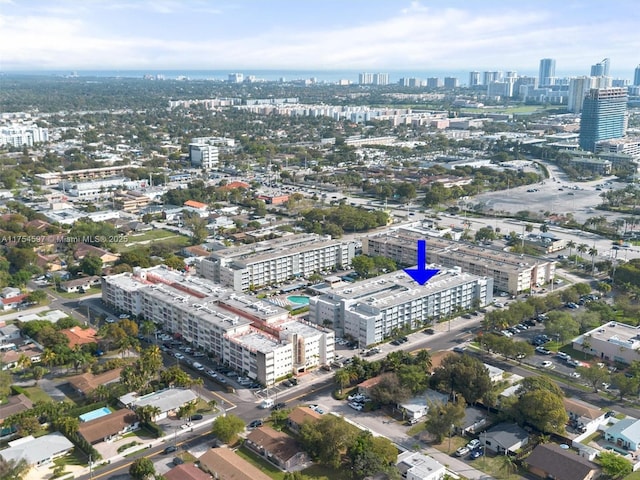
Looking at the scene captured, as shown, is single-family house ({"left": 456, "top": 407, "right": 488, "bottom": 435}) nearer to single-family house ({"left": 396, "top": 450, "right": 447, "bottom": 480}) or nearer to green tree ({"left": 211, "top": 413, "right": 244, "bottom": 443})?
single-family house ({"left": 396, "top": 450, "right": 447, "bottom": 480})

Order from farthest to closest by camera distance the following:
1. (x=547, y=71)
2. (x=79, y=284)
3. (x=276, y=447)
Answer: (x=547, y=71) → (x=79, y=284) → (x=276, y=447)

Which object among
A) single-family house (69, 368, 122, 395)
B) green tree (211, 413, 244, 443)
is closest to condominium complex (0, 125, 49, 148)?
single-family house (69, 368, 122, 395)

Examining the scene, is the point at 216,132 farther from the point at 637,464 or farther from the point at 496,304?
the point at 637,464

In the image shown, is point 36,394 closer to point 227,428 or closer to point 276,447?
point 227,428

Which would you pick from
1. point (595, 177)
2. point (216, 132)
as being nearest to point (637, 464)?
point (595, 177)

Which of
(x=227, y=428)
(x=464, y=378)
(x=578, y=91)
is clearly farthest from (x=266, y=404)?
(x=578, y=91)
